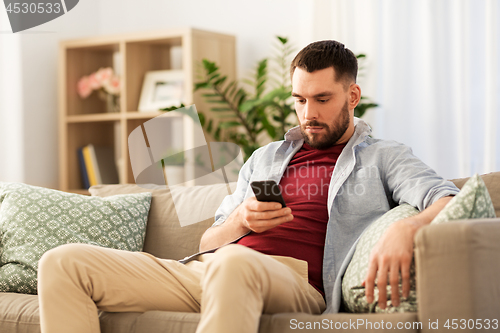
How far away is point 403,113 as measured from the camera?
273cm

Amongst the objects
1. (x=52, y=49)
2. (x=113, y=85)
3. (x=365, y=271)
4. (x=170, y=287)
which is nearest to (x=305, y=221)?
(x=365, y=271)

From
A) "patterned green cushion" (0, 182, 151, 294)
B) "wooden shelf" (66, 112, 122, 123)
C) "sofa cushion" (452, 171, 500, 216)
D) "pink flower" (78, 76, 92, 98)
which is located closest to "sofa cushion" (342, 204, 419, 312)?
"sofa cushion" (452, 171, 500, 216)

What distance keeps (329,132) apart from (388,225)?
1.42 feet

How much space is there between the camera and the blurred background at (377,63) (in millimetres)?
2549

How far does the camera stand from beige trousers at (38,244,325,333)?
1.11 meters

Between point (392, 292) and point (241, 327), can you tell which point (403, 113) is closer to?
point (392, 292)

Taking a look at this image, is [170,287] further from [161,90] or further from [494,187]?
[161,90]

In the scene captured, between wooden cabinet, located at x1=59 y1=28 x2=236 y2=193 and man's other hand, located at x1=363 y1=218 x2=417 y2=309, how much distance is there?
1812 mm

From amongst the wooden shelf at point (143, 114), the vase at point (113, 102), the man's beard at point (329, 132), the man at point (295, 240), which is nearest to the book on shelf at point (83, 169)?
the vase at point (113, 102)

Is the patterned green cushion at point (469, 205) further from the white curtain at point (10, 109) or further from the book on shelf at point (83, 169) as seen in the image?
the white curtain at point (10, 109)

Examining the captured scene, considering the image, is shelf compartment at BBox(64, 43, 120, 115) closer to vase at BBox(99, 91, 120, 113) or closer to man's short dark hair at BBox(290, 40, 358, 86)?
vase at BBox(99, 91, 120, 113)

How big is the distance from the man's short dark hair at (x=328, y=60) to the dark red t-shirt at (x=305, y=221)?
0.24 metres

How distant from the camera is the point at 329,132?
1.64 metres

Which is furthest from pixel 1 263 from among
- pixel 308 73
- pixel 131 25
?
pixel 131 25
